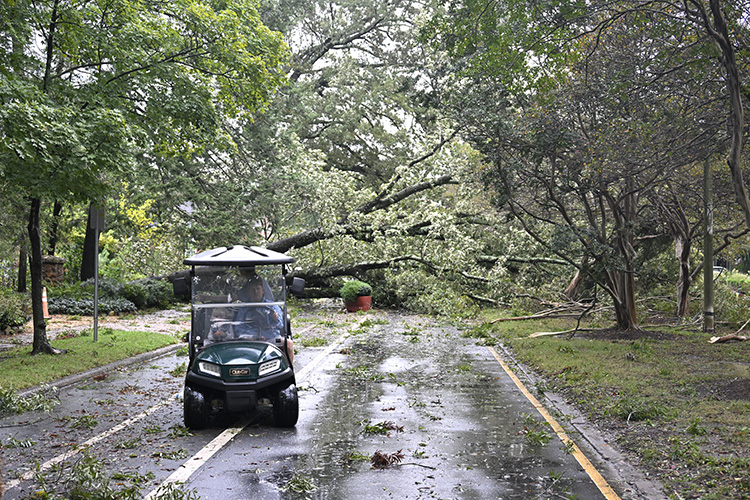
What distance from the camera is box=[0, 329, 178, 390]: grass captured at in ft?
37.7

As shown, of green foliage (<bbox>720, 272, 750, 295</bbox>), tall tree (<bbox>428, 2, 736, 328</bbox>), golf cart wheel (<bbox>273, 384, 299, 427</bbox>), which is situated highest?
tall tree (<bbox>428, 2, 736, 328</bbox>)

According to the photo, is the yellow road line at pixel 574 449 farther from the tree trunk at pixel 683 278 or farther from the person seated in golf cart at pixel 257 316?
the tree trunk at pixel 683 278

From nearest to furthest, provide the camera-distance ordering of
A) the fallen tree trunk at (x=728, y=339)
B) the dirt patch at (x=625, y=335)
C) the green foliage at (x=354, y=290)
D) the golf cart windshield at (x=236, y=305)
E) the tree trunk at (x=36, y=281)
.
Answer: the golf cart windshield at (x=236, y=305)
the tree trunk at (x=36, y=281)
the fallen tree trunk at (x=728, y=339)
the dirt patch at (x=625, y=335)
the green foliage at (x=354, y=290)

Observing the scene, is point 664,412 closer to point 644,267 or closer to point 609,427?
point 609,427

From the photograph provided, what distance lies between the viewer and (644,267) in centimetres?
2600

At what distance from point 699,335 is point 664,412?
32.7 ft

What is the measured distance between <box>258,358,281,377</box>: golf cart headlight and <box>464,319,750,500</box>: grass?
4031 mm

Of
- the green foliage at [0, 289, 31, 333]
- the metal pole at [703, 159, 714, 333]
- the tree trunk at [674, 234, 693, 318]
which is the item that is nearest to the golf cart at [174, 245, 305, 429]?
the green foliage at [0, 289, 31, 333]

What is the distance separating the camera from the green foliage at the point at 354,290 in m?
27.9

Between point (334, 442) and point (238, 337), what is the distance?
2051mm

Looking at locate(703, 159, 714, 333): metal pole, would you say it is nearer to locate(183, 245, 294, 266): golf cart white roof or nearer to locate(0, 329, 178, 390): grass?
locate(183, 245, 294, 266): golf cart white roof

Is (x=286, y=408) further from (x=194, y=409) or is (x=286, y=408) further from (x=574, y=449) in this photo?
(x=574, y=449)

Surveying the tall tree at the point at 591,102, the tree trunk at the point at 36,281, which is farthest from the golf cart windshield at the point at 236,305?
the tall tree at the point at 591,102

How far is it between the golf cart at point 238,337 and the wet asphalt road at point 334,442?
0.38 m
